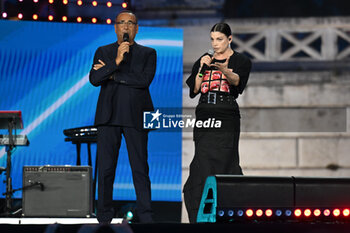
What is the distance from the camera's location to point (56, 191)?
475 centimetres

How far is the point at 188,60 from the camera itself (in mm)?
5387

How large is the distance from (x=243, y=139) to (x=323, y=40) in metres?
1.54

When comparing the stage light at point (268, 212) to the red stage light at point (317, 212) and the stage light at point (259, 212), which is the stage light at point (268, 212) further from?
the red stage light at point (317, 212)

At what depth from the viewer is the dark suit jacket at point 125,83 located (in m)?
4.11

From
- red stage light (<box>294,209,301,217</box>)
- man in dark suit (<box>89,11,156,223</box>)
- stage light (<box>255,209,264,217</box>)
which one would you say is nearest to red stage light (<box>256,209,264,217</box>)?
stage light (<box>255,209,264,217</box>)

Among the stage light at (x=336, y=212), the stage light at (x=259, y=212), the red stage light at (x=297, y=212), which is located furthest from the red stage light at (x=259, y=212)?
the stage light at (x=336, y=212)

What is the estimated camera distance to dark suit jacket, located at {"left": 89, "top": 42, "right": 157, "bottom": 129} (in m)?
4.11

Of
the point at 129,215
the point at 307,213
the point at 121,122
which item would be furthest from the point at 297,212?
the point at 129,215

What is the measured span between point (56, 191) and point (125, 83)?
1232mm

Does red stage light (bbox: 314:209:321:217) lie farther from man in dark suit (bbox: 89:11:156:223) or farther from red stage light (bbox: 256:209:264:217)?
man in dark suit (bbox: 89:11:156:223)

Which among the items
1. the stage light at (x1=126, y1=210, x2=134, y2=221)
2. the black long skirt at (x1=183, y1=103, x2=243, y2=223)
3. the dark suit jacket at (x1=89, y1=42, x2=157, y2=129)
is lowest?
the stage light at (x1=126, y1=210, x2=134, y2=221)

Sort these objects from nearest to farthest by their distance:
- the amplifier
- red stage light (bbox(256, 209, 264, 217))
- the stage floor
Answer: red stage light (bbox(256, 209, 264, 217)), the stage floor, the amplifier

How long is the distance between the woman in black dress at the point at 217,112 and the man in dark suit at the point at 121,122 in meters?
0.36

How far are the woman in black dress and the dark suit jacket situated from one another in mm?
373
